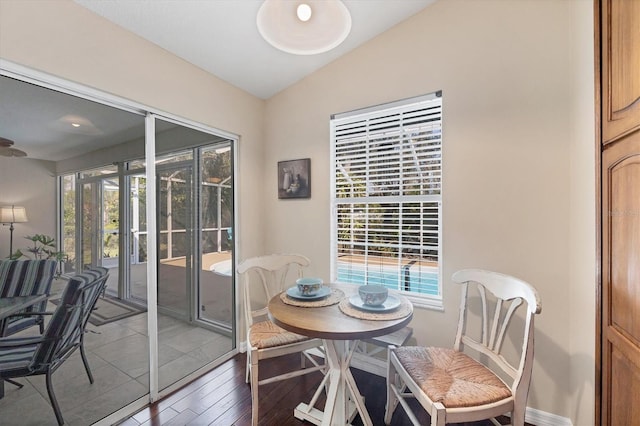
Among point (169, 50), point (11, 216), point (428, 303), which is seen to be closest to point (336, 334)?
point (428, 303)

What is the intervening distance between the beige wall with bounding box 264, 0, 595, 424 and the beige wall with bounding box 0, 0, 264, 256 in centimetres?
131

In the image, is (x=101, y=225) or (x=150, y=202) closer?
(x=101, y=225)

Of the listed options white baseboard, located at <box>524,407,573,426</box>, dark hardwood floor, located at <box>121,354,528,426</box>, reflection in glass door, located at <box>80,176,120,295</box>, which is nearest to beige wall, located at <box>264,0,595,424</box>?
white baseboard, located at <box>524,407,573,426</box>

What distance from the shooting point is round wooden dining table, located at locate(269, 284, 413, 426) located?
131 cm

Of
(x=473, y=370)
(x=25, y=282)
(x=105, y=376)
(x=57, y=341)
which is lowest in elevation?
(x=105, y=376)

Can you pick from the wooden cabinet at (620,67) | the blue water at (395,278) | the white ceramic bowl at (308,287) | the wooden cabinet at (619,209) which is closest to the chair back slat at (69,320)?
the white ceramic bowl at (308,287)

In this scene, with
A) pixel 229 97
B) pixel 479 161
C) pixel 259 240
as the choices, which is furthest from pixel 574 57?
pixel 259 240

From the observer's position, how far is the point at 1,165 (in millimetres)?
1416

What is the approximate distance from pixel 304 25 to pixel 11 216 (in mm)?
1836

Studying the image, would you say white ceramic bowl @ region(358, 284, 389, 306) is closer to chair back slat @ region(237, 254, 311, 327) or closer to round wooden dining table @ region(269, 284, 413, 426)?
round wooden dining table @ region(269, 284, 413, 426)

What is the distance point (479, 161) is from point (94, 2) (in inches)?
101

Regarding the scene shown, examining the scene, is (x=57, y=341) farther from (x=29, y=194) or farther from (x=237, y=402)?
(x=237, y=402)

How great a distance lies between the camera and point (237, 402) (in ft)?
6.42

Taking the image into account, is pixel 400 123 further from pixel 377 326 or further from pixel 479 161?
pixel 377 326
